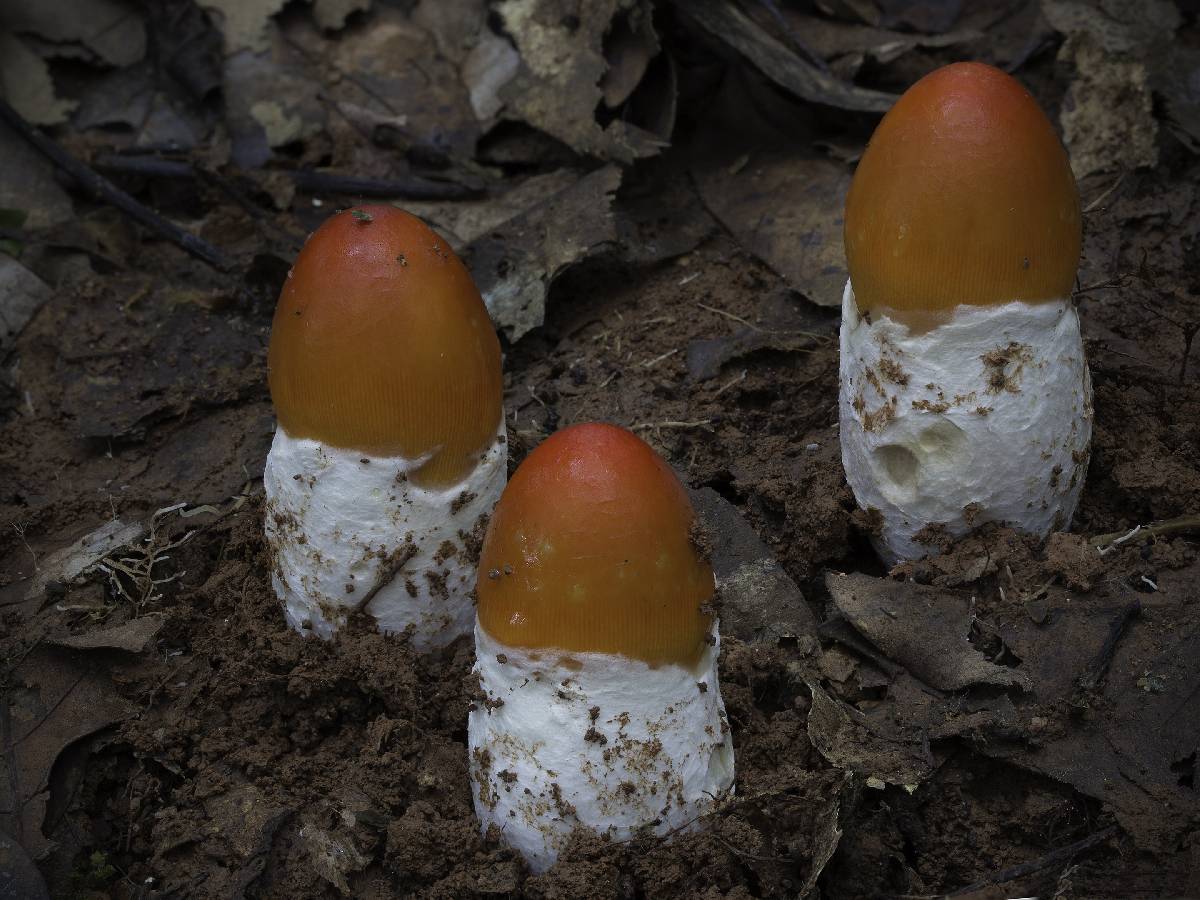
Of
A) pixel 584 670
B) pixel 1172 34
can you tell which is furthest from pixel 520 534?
pixel 1172 34

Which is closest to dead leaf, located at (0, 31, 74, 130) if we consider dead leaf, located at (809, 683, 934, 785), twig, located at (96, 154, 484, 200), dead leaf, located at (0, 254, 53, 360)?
twig, located at (96, 154, 484, 200)

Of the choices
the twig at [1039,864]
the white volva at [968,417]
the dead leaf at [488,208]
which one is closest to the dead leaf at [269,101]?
the dead leaf at [488,208]

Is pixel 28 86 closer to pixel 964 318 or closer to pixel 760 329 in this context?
pixel 760 329

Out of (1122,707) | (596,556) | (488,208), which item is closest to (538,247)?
(488,208)

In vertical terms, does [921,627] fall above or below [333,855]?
above

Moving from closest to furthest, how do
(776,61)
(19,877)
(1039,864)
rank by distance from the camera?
(1039,864) < (19,877) < (776,61)

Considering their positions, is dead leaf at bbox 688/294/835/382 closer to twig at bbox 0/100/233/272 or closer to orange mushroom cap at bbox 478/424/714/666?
orange mushroom cap at bbox 478/424/714/666

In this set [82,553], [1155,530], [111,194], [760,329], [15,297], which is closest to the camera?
[1155,530]
